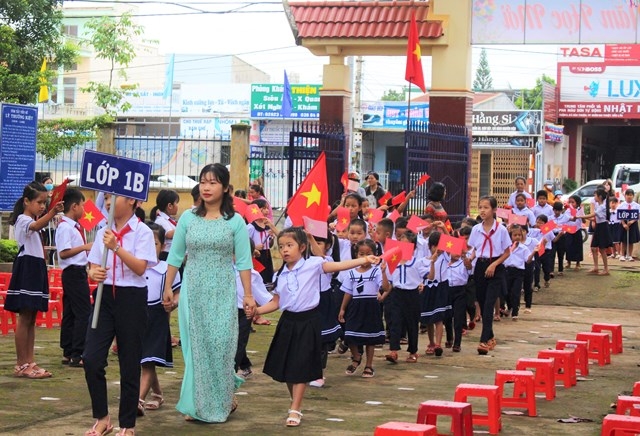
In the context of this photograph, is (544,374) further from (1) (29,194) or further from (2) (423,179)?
(2) (423,179)

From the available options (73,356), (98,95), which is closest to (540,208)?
(73,356)

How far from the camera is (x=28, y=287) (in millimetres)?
9953

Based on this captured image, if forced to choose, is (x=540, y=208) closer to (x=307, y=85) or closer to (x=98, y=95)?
(x=98, y=95)

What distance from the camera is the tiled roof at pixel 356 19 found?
19.1 metres

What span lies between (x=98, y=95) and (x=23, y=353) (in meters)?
23.6

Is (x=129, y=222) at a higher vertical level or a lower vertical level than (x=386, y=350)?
higher

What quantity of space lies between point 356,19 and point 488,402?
12.2 metres

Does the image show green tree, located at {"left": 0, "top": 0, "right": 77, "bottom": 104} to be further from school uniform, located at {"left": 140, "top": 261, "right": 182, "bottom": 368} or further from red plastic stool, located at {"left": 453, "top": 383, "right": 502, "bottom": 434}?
red plastic stool, located at {"left": 453, "top": 383, "right": 502, "bottom": 434}

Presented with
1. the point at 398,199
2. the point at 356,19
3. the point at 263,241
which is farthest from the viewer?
the point at 356,19

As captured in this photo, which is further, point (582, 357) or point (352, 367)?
point (582, 357)

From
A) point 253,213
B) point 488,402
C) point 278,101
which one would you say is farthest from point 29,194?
point 278,101

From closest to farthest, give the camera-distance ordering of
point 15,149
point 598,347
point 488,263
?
point 598,347 → point 488,263 → point 15,149

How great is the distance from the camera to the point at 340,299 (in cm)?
1134

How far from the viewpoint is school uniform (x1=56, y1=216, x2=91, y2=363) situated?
34.0ft
